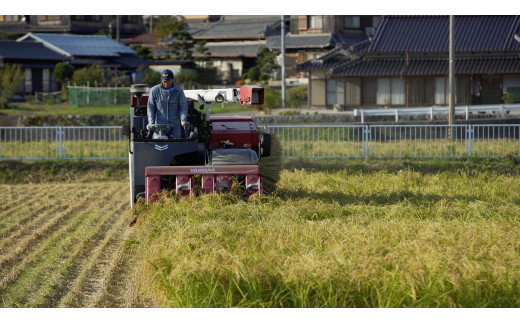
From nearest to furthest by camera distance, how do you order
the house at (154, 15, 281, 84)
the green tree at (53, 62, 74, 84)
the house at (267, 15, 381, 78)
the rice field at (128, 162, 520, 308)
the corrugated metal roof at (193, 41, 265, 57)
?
the rice field at (128, 162, 520, 308), the green tree at (53, 62, 74, 84), the house at (267, 15, 381, 78), the corrugated metal roof at (193, 41, 265, 57), the house at (154, 15, 281, 84)

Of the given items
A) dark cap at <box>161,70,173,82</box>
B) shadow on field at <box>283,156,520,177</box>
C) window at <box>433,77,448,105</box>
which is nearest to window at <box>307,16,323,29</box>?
window at <box>433,77,448,105</box>

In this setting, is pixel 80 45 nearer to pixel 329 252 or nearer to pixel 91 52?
pixel 91 52

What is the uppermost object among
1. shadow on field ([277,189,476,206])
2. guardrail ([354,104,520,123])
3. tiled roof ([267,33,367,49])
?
tiled roof ([267,33,367,49])

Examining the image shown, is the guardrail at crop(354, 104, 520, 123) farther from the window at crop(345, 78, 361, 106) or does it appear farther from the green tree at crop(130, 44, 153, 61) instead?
the green tree at crop(130, 44, 153, 61)

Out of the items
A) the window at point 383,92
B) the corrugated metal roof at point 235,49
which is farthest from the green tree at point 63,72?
the window at point 383,92

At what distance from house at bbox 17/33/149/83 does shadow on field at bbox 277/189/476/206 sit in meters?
33.6

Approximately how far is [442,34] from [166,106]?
25.9 m

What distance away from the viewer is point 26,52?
141ft

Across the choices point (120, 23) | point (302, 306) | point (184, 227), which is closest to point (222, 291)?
point (302, 306)

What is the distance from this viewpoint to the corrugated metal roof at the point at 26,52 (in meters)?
41.7

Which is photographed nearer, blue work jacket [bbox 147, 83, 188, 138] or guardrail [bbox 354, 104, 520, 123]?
blue work jacket [bbox 147, 83, 188, 138]

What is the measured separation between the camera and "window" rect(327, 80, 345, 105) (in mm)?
36438

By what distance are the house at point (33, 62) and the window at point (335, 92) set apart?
15.9 meters

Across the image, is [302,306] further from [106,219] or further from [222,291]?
[106,219]
